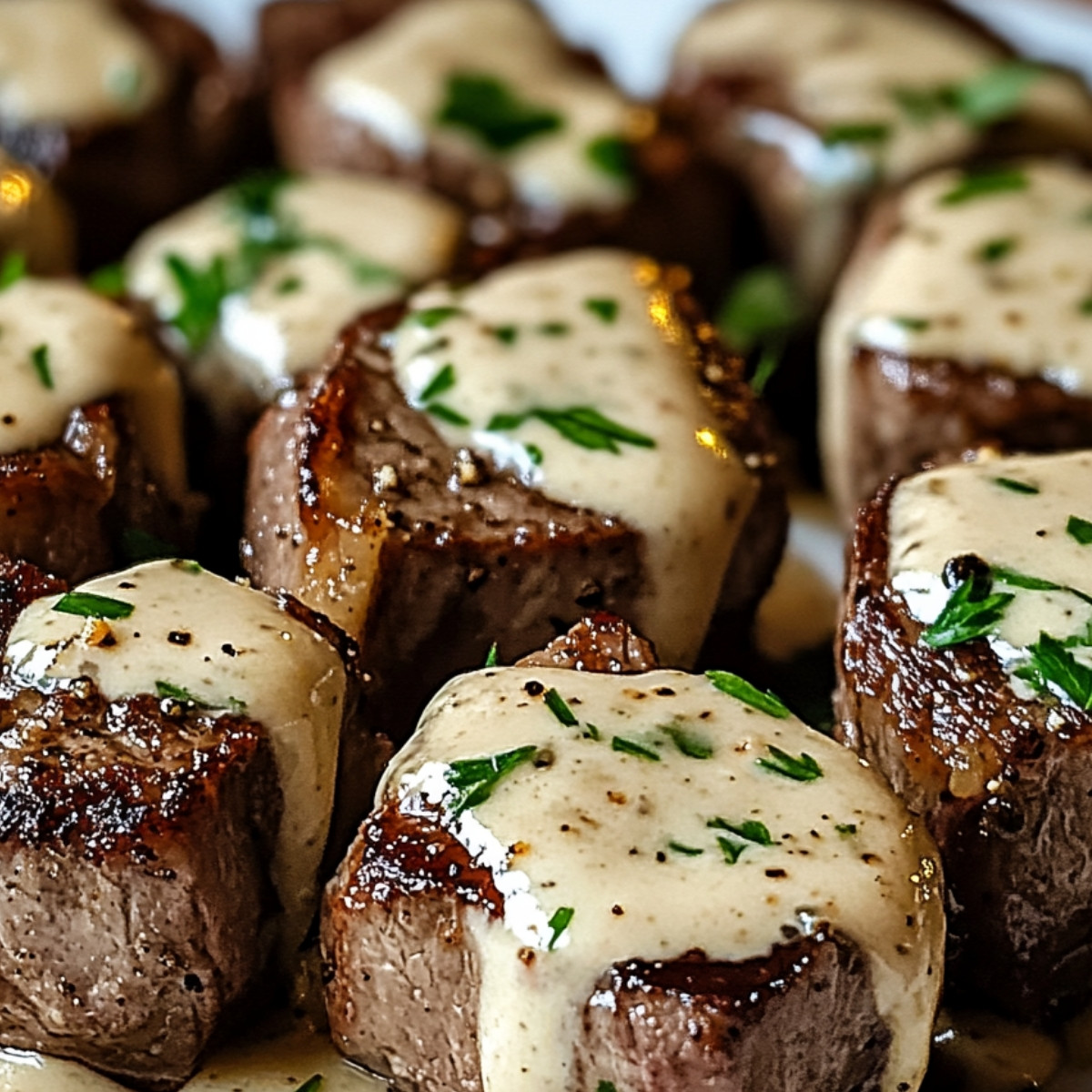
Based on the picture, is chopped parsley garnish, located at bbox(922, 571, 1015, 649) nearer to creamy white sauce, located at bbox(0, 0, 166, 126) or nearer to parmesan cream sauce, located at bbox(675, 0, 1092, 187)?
parmesan cream sauce, located at bbox(675, 0, 1092, 187)

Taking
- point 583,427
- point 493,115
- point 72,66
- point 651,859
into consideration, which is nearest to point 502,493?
point 583,427

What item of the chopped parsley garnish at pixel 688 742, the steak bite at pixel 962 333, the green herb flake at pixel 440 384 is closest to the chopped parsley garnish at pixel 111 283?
the green herb flake at pixel 440 384

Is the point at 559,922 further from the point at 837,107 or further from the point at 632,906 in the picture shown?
the point at 837,107

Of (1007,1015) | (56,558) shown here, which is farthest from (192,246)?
(1007,1015)

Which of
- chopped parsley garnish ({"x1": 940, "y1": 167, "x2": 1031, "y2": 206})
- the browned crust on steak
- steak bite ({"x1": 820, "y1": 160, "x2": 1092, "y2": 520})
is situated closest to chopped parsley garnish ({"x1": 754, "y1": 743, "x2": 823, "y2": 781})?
steak bite ({"x1": 820, "y1": 160, "x2": 1092, "y2": 520})

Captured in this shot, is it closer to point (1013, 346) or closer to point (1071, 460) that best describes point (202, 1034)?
point (1071, 460)

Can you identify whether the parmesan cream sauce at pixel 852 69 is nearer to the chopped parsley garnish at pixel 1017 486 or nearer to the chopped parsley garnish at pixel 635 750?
the chopped parsley garnish at pixel 1017 486
